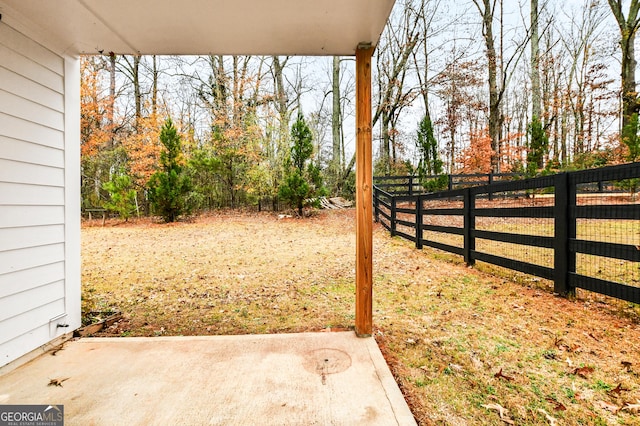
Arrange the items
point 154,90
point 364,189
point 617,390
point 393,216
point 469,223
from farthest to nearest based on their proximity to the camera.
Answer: point 154,90 → point 393,216 → point 469,223 → point 364,189 → point 617,390

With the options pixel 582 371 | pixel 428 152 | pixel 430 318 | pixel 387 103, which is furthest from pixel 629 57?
pixel 582 371

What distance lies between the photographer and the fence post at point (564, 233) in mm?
2648

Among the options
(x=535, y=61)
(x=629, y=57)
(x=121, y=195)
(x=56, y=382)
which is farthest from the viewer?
(x=535, y=61)

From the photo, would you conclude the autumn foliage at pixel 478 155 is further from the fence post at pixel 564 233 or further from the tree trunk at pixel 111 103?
the tree trunk at pixel 111 103

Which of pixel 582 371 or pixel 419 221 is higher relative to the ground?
pixel 419 221

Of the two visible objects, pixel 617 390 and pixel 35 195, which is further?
pixel 35 195

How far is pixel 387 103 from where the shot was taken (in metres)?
11.6

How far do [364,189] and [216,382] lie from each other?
→ 1510mm

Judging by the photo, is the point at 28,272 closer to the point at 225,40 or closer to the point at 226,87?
the point at 225,40

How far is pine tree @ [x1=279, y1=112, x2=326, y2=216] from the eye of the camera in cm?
912

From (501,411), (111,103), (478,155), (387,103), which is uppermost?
(387,103)

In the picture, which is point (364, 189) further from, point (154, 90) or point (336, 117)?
point (154, 90)

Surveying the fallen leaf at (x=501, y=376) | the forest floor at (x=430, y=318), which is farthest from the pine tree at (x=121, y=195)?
the fallen leaf at (x=501, y=376)

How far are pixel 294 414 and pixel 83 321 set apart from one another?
2.23 m
